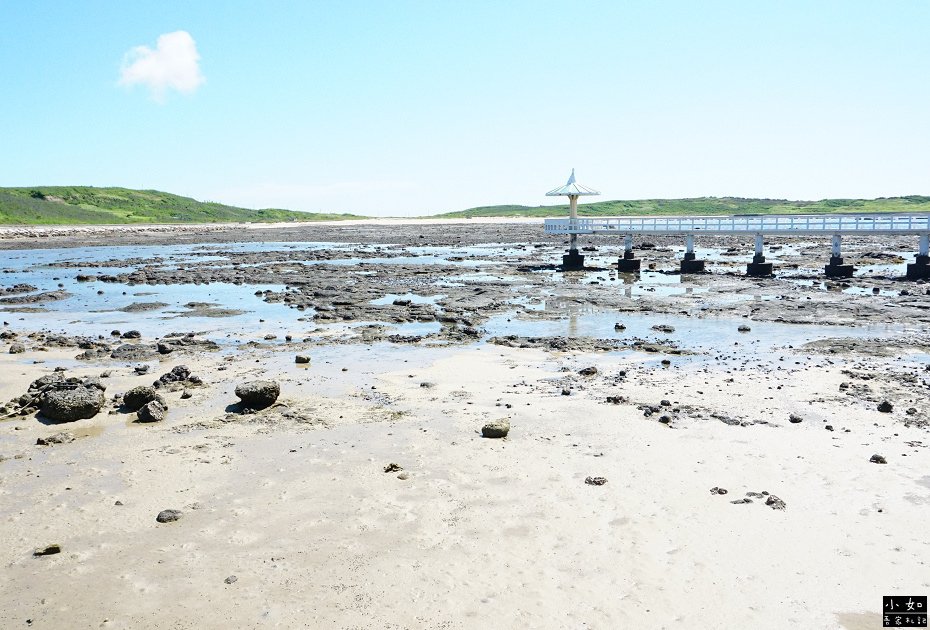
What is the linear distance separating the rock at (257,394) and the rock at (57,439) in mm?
2826

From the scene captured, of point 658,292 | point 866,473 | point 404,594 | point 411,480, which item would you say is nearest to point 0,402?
point 411,480

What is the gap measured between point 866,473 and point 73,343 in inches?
792

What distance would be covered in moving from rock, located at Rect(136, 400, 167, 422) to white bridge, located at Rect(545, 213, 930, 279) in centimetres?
3431

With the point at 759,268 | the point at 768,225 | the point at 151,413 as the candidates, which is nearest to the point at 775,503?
the point at 151,413

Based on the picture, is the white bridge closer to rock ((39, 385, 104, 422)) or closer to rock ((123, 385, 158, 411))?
rock ((123, 385, 158, 411))

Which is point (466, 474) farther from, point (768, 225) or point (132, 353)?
point (768, 225)

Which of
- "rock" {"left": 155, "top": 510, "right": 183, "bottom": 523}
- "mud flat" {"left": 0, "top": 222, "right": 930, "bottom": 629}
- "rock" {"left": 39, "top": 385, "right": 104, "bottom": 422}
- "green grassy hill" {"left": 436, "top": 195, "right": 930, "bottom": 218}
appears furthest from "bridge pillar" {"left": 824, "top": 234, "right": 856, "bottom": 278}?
"green grassy hill" {"left": 436, "top": 195, "right": 930, "bottom": 218}

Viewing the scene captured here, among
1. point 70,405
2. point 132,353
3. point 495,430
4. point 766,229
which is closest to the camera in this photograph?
point 495,430

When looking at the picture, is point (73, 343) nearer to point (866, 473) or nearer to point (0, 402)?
point (0, 402)

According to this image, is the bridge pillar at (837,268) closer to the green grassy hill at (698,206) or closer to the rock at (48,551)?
the rock at (48,551)

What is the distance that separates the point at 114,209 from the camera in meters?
129

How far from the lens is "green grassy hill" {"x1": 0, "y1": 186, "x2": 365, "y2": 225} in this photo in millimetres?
112250

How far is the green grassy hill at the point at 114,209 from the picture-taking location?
4419 inches

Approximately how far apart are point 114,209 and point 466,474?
5303 inches
